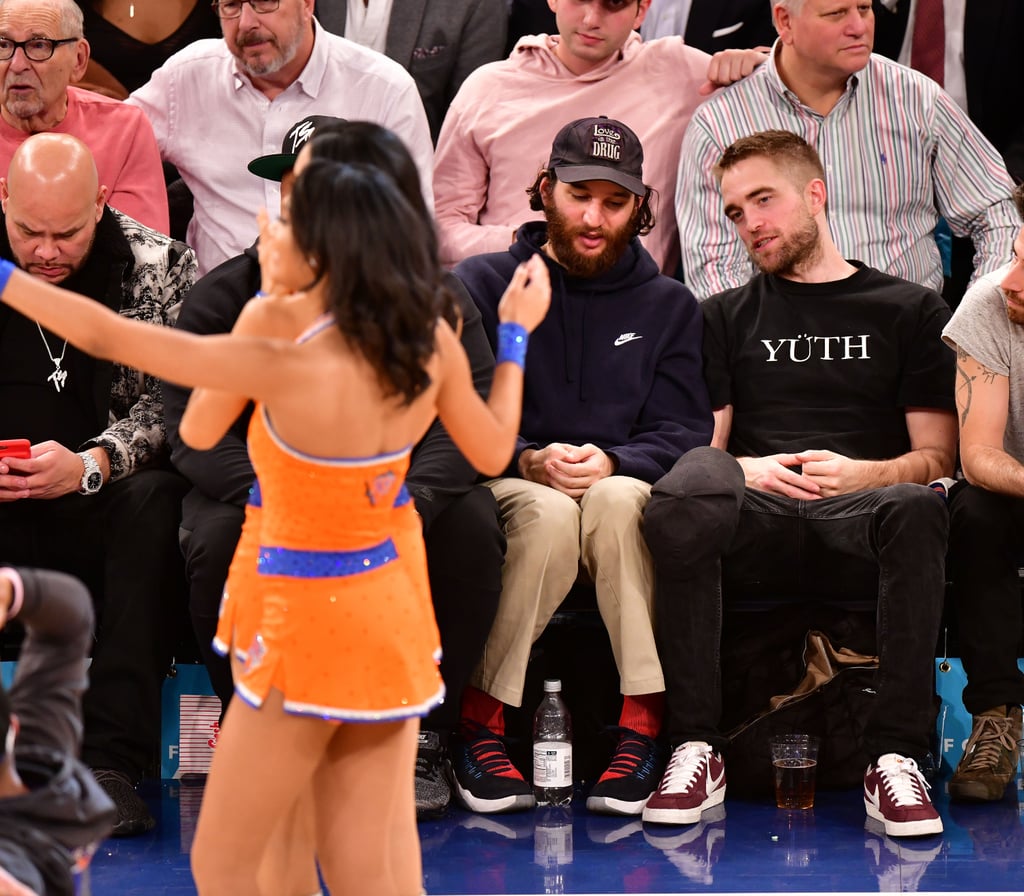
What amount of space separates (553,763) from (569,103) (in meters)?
2.22

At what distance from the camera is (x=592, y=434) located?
4137 mm

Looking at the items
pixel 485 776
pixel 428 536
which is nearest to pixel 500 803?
pixel 485 776

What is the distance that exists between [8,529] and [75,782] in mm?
1895

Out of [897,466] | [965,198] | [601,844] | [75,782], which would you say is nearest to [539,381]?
[897,466]

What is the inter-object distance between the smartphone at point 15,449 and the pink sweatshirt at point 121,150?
103 cm

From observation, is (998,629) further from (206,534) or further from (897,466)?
(206,534)

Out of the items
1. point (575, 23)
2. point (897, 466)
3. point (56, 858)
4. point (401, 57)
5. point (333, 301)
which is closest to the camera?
point (56, 858)

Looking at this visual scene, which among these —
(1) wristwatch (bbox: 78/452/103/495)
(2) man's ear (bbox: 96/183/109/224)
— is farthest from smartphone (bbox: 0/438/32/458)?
(2) man's ear (bbox: 96/183/109/224)

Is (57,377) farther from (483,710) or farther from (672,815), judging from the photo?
(672,815)

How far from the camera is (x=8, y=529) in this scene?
12.4ft

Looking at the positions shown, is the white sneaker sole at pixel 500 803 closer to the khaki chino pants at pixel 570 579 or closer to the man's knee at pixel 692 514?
the khaki chino pants at pixel 570 579

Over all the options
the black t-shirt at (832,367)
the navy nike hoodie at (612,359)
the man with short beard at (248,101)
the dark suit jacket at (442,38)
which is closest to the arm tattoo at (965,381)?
the black t-shirt at (832,367)

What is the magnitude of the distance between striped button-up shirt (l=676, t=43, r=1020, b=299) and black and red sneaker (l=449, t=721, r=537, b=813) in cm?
163

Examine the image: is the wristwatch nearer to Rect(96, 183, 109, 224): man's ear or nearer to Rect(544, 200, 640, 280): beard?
Rect(96, 183, 109, 224): man's ear
